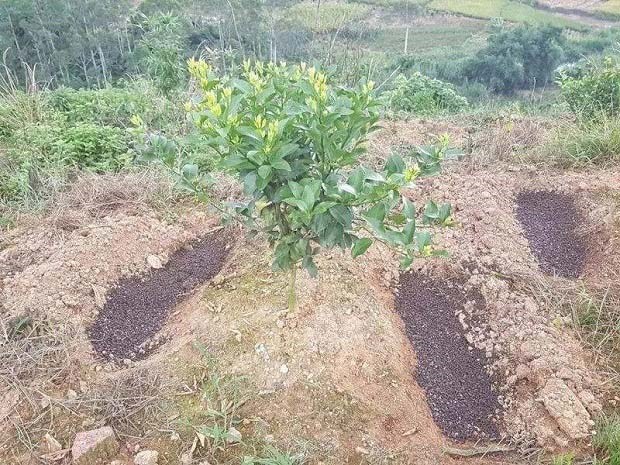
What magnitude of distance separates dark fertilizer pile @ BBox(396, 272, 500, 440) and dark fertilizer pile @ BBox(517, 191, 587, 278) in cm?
70

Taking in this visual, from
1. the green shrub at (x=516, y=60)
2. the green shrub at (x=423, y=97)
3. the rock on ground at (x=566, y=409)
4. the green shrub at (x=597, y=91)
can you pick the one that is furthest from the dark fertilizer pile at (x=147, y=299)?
the green shrub at (x=516, y=60)

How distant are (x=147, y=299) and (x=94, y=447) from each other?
3.29ft

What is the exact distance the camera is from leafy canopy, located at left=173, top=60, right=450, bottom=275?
63.3 inches

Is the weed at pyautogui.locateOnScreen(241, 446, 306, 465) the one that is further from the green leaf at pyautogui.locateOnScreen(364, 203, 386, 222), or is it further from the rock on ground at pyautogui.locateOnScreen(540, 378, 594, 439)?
the rock on ground at pyautogui.locateOnScreen(540, 378, 594, 439)

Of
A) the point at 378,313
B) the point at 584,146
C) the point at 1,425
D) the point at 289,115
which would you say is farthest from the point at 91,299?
the point at 584,146

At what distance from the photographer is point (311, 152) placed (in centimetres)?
187

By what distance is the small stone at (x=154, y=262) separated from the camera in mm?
3025

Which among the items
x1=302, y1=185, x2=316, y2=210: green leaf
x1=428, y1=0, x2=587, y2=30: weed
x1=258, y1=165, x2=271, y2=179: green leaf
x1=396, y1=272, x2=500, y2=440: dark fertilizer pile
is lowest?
x1=428, y1=0, x2=587, y2=30: weed

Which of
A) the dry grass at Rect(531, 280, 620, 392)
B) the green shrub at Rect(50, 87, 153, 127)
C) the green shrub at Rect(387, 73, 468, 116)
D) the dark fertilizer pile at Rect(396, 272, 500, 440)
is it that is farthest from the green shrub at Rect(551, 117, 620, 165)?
the green shrub at Rect(50, 87, 153, 127)

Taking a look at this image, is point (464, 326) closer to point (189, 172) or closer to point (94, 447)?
point (189, 172)

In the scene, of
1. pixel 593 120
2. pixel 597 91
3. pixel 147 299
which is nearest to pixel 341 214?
pixel 147 299

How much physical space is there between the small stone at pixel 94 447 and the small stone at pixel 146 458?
0.30ft

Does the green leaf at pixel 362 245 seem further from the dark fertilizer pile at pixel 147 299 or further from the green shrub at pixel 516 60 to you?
the green shrub at pixel 516 60

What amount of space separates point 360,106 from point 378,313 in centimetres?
122
